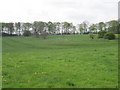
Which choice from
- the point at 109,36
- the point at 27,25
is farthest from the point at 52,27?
the point at 109,36

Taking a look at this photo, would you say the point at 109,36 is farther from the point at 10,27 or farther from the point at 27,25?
the point at 10,27

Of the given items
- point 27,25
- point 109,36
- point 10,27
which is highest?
point 27,25

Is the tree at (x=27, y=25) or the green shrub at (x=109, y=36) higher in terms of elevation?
the tree at (x=27, y=25)

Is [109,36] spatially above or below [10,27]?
below

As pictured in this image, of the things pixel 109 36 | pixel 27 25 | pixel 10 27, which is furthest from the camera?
pixel 27 25

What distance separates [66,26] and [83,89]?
144064 millimetres

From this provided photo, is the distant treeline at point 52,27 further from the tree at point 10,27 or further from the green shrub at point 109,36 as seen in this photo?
the green shrub at point 109,36

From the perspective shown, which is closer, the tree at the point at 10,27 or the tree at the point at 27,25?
the tree at the point at 10,27

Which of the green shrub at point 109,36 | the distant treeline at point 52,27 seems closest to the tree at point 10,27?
the distant treeline at point 52,27

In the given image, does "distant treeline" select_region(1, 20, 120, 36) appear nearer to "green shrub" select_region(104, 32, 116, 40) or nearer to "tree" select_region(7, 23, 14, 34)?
"tree" select_region(7, 23, 14, 34)

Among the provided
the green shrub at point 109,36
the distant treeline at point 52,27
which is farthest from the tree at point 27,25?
the green shrub at point 109,36

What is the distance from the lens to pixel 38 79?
10.8m

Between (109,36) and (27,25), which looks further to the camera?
(27,25)

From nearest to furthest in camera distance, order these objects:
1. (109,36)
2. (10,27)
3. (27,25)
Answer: (109,36), (10,27), (27,25)
